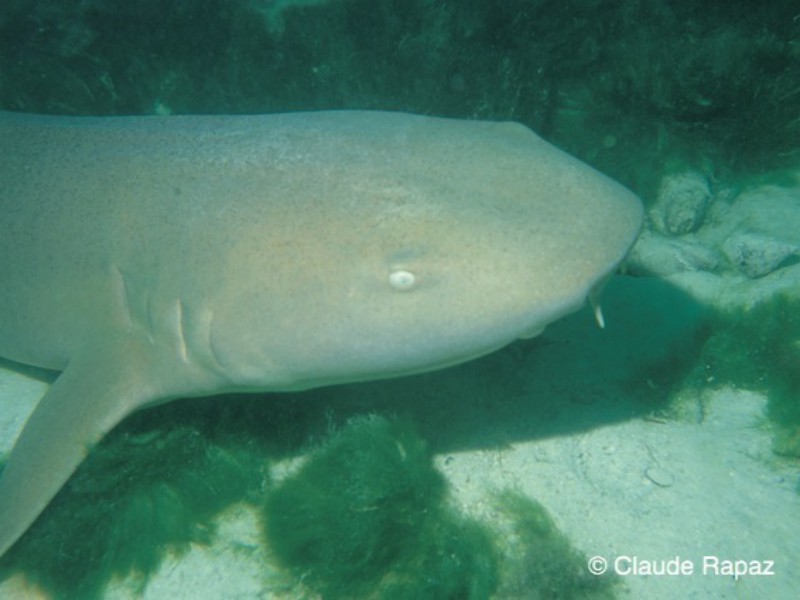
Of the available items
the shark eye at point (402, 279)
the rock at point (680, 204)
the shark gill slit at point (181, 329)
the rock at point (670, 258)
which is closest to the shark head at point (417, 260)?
the shark eye at point (402, 279)

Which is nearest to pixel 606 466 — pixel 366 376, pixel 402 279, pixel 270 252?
pixel 366 376

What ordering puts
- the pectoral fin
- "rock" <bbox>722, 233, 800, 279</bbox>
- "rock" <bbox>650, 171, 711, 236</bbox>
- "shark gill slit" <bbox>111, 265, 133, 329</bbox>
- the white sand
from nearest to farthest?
1. the pectoral fin
2. "shark gill slit" <bbox>111, 265, 133, 329</bbox>
3. the white sand
4. "rock" <bbox>722, 233, 800, 279</bbox>
5. "rock" <bbox>650, 171, 711, 236</bbox>

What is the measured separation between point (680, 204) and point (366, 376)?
5553mm

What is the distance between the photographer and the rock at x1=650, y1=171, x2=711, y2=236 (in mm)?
6250

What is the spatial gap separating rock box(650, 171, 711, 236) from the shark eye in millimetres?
5353

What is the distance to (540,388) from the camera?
13.0 feet

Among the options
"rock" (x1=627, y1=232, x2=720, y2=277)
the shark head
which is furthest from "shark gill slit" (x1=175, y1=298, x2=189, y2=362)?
"rock" (x1=627, y1=232, x2=720, y2=277)

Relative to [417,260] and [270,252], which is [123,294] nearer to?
[270,252]

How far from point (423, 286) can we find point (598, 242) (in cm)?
79

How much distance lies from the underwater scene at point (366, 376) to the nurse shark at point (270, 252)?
0.01 meters

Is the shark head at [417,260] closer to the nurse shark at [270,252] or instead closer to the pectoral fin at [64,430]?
the nurse shark at [270,252]

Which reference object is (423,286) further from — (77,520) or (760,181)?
(760,181)

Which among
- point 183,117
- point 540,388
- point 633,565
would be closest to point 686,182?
point 540,388

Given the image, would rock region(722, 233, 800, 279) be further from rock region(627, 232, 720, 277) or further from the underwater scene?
rock region(627, 232, 720, 277)
